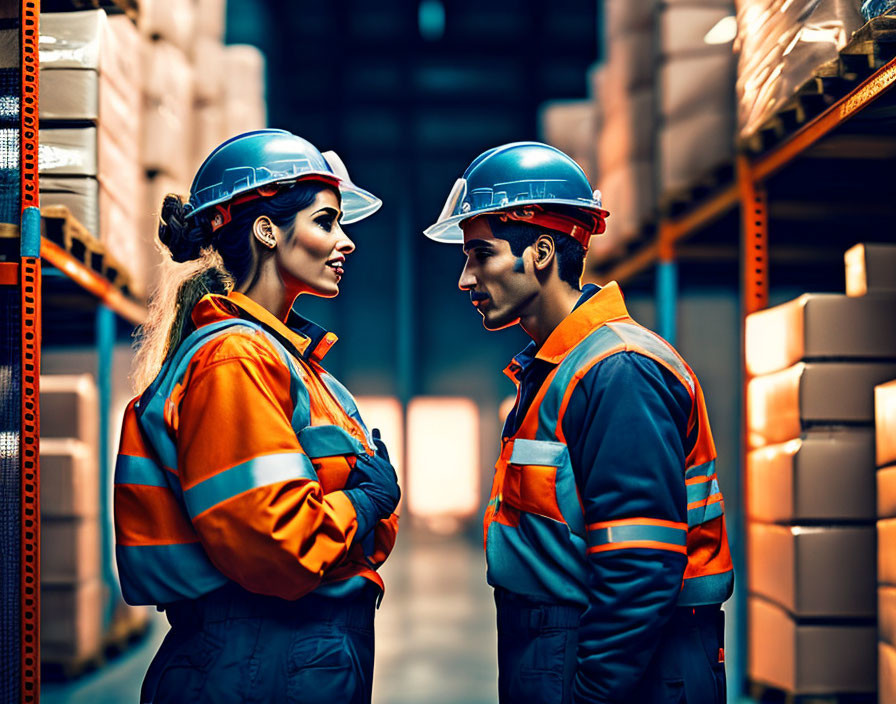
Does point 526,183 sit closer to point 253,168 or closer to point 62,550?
point 253,168

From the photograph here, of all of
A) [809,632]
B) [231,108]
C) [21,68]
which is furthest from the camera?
[231,108]

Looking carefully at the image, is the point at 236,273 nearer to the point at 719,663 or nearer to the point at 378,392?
the point at 719,663

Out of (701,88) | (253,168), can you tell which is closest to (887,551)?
(253,168)

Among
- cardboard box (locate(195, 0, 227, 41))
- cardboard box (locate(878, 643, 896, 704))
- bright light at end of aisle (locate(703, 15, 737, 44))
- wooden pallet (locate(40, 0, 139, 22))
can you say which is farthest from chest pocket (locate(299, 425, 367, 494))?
cardboard box (locate(195, 0, 227, 41))

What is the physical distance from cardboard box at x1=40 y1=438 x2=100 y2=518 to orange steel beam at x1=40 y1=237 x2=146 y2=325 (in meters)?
0.98

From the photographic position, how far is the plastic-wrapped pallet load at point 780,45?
14.1 feet

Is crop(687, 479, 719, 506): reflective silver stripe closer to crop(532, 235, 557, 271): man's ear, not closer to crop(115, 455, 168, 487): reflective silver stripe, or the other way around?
crop(532, 235, 557, 271): man's ear

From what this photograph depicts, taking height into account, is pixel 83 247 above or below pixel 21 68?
below

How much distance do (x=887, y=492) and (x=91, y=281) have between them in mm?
4564

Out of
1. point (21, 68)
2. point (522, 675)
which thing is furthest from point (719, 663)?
point (21, 68)

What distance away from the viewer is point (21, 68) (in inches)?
148

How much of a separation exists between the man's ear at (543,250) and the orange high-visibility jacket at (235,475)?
2.27 ft

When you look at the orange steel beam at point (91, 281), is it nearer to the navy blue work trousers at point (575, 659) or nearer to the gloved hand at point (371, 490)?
the gloved hand at point (371, 490)

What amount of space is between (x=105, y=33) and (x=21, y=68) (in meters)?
1.30
